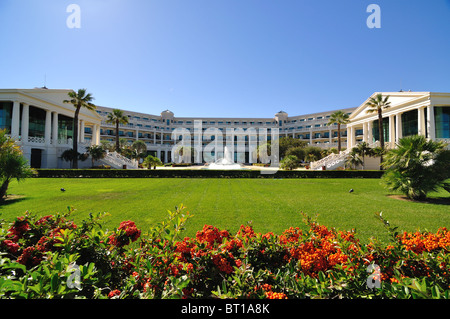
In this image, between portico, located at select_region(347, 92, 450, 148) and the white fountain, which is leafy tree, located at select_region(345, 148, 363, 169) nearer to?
portico, located at select_region(347, 92, 450, 148)

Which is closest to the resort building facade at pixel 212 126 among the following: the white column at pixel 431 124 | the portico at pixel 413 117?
the portico at pixel 413 117

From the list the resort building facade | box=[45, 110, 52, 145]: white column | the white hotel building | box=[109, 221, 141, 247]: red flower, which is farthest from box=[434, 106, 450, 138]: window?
box=[45, 110, 52, 145]: white column

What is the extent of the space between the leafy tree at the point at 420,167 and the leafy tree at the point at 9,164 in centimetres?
2057

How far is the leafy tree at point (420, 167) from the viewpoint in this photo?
1091 cm

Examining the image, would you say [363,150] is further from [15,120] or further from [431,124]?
[15,120]

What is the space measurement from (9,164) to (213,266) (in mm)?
14041

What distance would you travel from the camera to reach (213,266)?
2391 millimetres

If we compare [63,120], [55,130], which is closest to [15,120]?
[55,130]

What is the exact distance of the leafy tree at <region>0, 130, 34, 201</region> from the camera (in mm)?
10797
